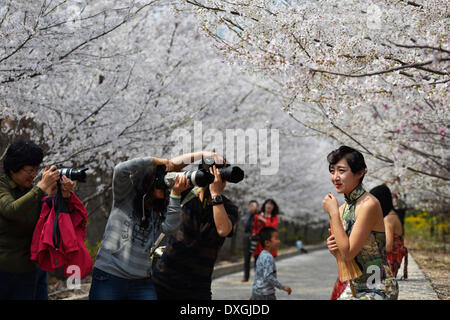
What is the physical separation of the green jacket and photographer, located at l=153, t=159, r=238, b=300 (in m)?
0.90

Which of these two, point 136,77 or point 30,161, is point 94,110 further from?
point 30,161

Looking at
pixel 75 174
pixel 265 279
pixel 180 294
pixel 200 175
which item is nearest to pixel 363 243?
pixel 200 175

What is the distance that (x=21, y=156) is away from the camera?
358 cm

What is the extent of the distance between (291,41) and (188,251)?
8.20 feet

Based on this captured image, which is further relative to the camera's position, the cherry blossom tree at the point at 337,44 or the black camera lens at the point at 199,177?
the cherry blossom tree at the point at 337,44

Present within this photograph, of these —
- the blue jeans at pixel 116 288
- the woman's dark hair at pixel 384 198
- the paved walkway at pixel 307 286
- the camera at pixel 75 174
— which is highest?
the camera at pixel 75 174

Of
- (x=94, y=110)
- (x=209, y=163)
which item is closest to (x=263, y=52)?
(x=209, y=163)

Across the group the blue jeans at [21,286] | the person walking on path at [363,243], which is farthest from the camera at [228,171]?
the blue jeans at [21,286]

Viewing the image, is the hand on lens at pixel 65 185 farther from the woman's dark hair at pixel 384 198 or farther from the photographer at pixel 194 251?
the woman's dark hair at pixel 384 198

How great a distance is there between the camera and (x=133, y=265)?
347cm

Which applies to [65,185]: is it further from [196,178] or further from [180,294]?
[180,294]

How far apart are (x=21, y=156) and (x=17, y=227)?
46cm

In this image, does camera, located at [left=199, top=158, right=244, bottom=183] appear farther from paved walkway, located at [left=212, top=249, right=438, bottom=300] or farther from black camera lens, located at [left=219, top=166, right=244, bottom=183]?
paved walkway, located at [left=212, top=249, right=438, bottom=300]

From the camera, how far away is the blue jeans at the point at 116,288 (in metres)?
3.41
